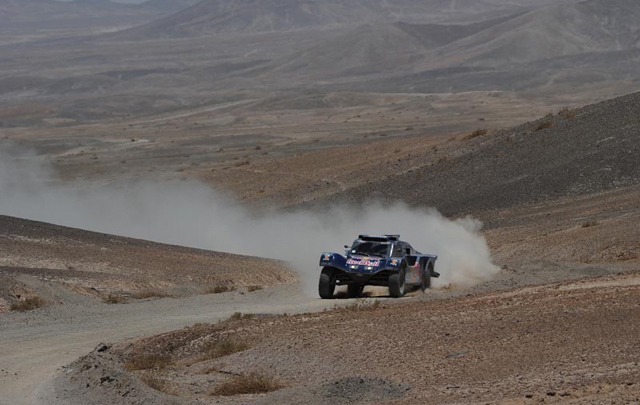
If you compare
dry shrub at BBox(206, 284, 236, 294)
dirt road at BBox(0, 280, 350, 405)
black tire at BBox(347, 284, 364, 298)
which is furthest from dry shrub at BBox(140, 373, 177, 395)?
dry shrub at BBox(206, 284, 236, 294)

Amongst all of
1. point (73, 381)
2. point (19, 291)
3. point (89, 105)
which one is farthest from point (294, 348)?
point (89, 105)

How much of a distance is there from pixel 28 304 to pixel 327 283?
6559mm

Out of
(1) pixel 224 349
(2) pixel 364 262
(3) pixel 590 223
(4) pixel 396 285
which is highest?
(3) pixel 590 223

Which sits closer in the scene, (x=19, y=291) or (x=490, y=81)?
(x=19, y=291)

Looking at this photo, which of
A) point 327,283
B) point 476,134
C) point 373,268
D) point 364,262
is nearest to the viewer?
point 373,268

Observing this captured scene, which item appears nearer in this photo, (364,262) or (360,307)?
(360,307)

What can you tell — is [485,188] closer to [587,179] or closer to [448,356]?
[587,179]

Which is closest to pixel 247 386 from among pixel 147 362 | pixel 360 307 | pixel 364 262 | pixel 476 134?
pixel 147 362

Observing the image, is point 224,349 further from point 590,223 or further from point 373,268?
point 590,223

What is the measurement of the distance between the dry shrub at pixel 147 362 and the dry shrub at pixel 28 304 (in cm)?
717

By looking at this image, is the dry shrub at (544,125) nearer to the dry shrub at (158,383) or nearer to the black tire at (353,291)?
the black tire at (353,291)

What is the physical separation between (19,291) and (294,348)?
10773 millimetres

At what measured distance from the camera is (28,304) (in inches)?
991

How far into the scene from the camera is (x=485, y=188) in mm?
51031
